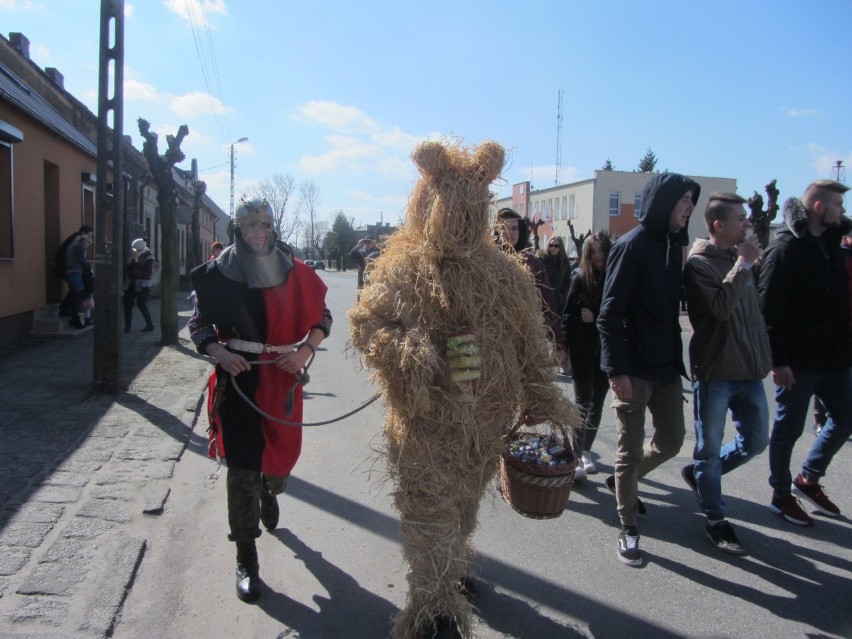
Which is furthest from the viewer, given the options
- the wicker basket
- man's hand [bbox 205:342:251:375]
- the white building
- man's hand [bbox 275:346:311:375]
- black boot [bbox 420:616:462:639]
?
the white building

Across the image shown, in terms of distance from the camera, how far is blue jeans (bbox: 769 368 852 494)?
421 cm

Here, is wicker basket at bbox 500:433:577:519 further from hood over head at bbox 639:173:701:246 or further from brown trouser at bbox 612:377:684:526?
hood over head at bbox 639:173:701:246

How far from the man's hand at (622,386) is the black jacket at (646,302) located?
0.03 m

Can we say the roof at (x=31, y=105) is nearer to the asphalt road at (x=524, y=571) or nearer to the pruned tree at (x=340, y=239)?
the asphalt road at (x=524, y=571)

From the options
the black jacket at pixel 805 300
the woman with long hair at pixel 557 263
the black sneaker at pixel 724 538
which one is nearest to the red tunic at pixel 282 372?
the black sneaker at pixel 724 538

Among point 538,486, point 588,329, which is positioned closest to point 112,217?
point 588,329

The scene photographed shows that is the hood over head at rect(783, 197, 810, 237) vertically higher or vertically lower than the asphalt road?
higher

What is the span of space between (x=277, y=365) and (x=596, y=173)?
44037 millimetres

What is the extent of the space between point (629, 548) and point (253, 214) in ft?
9.13

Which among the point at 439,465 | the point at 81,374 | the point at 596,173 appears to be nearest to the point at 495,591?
the point at 439,465

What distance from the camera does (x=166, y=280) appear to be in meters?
10.9

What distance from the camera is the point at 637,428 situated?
3686 millimetres

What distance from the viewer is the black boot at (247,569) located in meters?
3.22

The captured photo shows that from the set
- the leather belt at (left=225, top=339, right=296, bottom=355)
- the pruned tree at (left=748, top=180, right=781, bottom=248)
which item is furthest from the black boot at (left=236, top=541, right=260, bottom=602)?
the pruned tree at (left=748, top=180, right=781, bottom=248)
